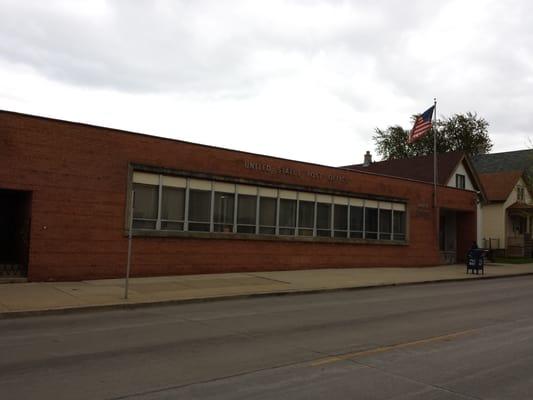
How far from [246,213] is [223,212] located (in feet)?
3.81

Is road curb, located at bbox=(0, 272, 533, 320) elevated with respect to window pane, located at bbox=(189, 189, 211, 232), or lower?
lower

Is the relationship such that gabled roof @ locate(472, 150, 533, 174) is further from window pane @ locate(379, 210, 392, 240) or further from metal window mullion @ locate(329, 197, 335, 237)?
metal window mullion @ locate(329, 197, 335, 237)

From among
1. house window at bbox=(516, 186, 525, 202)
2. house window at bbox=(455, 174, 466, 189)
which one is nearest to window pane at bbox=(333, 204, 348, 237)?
house window at bbox=(455, 174, 466, 189)

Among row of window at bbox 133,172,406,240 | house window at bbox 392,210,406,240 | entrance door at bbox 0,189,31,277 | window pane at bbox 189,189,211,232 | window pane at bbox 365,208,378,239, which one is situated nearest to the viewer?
entrance door at bbox 0,189,31,277

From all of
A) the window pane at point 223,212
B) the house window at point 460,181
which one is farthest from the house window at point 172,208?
the house window at point 460,181

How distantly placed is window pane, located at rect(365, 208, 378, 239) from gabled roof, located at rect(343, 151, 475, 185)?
37.3 ft

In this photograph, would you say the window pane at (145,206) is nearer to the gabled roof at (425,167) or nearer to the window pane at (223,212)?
the window pane at (223,212)

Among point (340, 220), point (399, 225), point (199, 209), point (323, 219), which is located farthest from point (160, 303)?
point (399, 225)

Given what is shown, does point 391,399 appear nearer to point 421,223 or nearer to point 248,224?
point 248,224

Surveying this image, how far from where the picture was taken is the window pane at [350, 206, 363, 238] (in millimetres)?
26052

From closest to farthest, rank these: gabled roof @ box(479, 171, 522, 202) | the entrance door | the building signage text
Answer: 1. the entrance door
2. the building signage text
3. gabled roof @ box(479, 171, 522, 202)

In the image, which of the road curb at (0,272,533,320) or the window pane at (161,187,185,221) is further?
the window pane at (161,187,185,221)

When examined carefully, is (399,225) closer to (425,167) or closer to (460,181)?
(460,181)

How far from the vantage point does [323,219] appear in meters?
24.7
